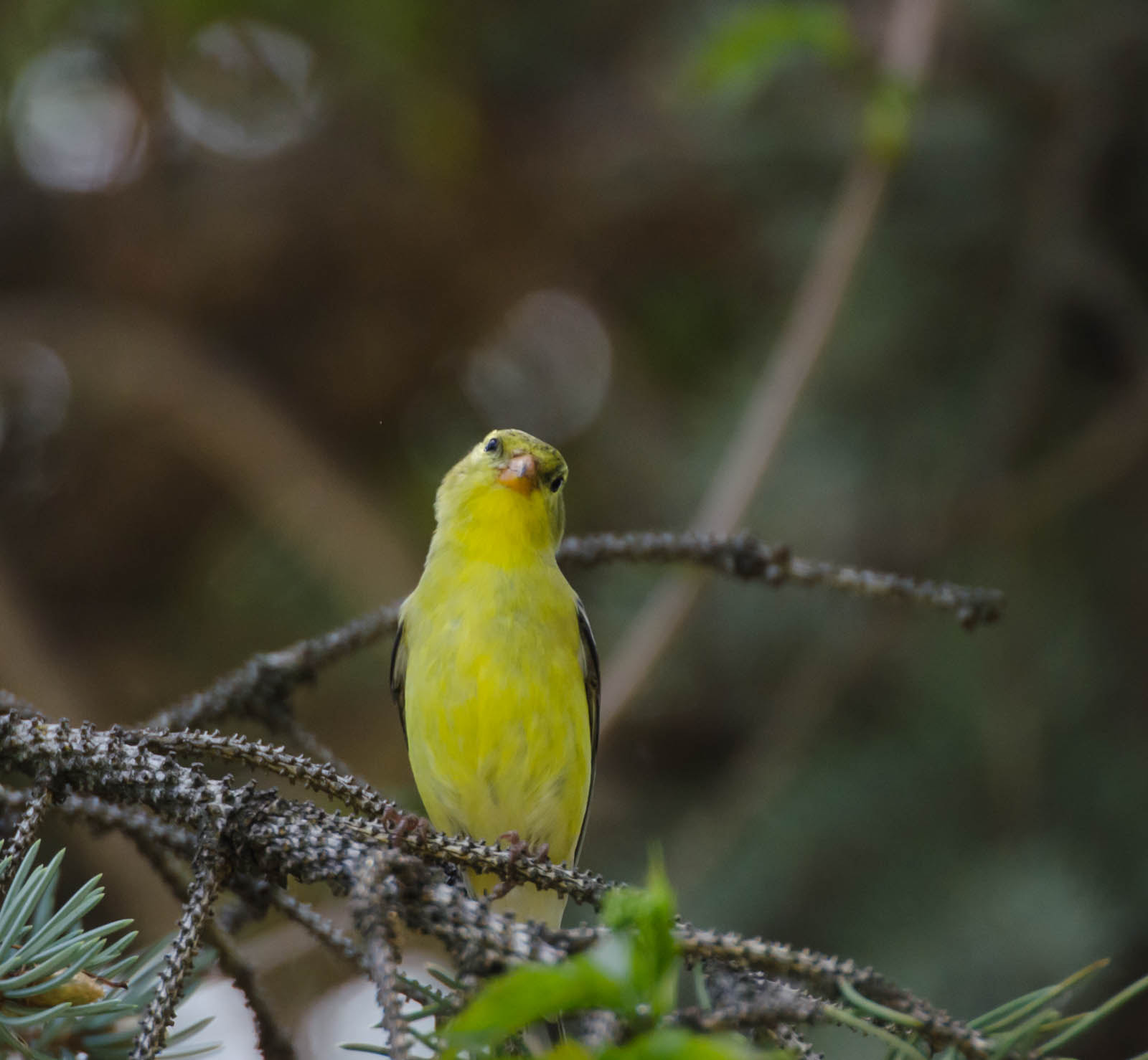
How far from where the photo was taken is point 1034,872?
3.29 meters

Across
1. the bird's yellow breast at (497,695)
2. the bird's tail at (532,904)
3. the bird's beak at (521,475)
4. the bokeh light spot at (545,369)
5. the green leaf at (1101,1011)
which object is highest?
the bokeh light spot at (545,369)

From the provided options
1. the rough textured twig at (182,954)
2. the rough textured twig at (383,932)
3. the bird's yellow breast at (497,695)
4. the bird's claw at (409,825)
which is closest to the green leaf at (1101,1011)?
the rough textured twig at (383,932)

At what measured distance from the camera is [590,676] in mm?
3502

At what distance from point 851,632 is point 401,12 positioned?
2.82m

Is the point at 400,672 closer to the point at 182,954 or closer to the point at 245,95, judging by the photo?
the point at 182,954

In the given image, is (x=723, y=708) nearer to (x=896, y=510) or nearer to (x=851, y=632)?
(x=851, y=632)

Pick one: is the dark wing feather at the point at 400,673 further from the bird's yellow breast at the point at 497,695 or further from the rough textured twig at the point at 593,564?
the rough textured twig at the point at 593,564

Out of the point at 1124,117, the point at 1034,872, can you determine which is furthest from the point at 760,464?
the point at 1124,117

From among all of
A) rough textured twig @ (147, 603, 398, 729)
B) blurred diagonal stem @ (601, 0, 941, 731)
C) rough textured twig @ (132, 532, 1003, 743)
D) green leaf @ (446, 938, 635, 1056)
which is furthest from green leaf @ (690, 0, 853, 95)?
green leaf @ (446, 938, 635, 1056)

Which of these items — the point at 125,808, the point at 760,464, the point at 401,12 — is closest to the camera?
the point at 125,808

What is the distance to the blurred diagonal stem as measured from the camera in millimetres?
3104

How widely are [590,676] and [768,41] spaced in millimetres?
1946

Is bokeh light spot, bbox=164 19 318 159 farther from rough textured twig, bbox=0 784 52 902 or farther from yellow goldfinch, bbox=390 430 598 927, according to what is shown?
rough textured twig, bbox=0 784 52 902

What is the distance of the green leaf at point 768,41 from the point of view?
11.1ft
